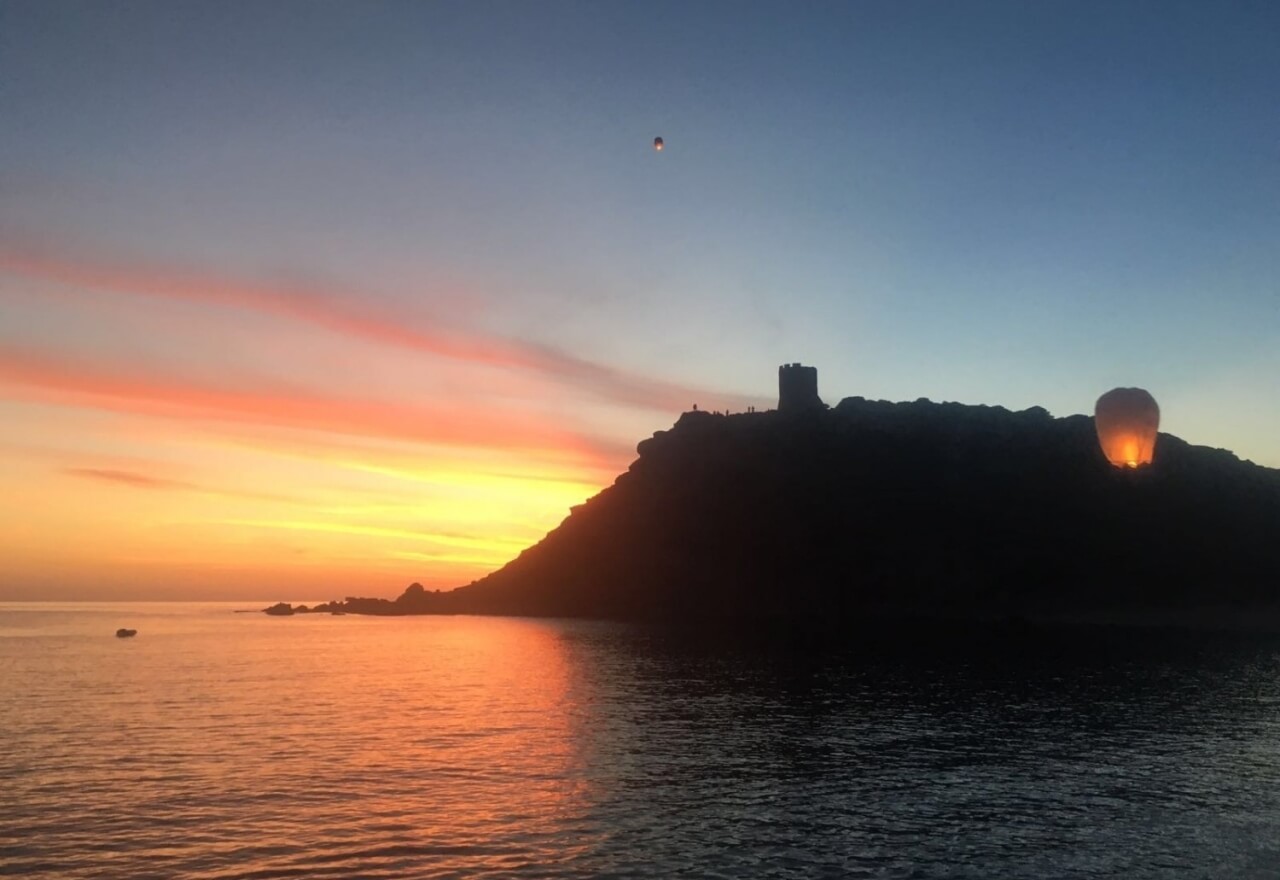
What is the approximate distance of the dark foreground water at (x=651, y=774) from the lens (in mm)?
34250

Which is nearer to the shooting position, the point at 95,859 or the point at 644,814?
the point at 95,859

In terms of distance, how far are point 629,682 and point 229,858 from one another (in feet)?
221

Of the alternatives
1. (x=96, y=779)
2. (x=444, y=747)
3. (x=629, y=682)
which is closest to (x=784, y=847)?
(x=444, y=747)

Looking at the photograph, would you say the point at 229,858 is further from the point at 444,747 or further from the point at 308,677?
the point at 308,677

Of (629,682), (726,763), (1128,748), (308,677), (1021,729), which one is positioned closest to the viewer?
(726,763)

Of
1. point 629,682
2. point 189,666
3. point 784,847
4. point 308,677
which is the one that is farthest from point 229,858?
point 189,666

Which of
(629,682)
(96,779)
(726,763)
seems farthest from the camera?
(629,682)

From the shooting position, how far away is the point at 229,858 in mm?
33906

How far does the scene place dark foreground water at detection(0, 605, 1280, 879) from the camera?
112 feet

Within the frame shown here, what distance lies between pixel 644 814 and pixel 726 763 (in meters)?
13.1

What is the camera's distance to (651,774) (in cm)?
4950

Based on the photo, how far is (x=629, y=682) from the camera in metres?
99.2

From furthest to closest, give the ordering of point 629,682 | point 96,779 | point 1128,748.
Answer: point 629,682 → point 1128,748 → point 96,779

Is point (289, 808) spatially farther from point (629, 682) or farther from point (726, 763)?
point (629, 682)
